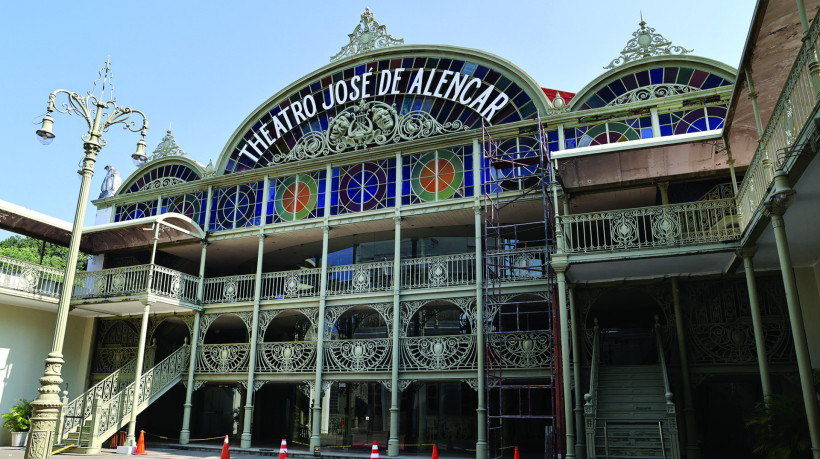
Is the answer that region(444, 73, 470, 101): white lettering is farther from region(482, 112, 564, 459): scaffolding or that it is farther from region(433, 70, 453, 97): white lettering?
region(482, 112, 564, 459): scaffolding

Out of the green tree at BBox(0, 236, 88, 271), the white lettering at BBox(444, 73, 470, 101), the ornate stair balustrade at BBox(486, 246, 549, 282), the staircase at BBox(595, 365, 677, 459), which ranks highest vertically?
the green tree at BBox(0, 236, 88, 271)

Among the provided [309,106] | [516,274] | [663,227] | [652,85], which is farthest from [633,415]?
[309,106]

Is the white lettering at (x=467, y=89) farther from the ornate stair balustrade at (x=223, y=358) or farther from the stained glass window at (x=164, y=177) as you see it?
the stained glass window at (x=164, y=177)

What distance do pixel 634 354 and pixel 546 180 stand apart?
6378 millimetres

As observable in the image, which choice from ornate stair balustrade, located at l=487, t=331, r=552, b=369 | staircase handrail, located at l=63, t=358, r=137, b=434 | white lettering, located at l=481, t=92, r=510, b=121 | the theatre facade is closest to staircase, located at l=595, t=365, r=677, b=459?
the theatre facade

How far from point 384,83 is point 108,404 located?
13.0m

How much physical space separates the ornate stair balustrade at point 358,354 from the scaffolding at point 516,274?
10.5 ft

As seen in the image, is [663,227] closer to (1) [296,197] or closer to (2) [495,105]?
(2) [495,105]

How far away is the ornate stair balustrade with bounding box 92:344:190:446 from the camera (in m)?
17.3

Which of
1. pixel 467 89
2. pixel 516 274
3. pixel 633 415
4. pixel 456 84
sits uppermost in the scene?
pixel 456 84

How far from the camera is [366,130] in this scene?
63.6 ft

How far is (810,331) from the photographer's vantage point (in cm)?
1333

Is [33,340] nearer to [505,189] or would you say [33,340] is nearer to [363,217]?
[363,217]

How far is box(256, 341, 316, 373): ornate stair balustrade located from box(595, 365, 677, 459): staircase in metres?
8.68
